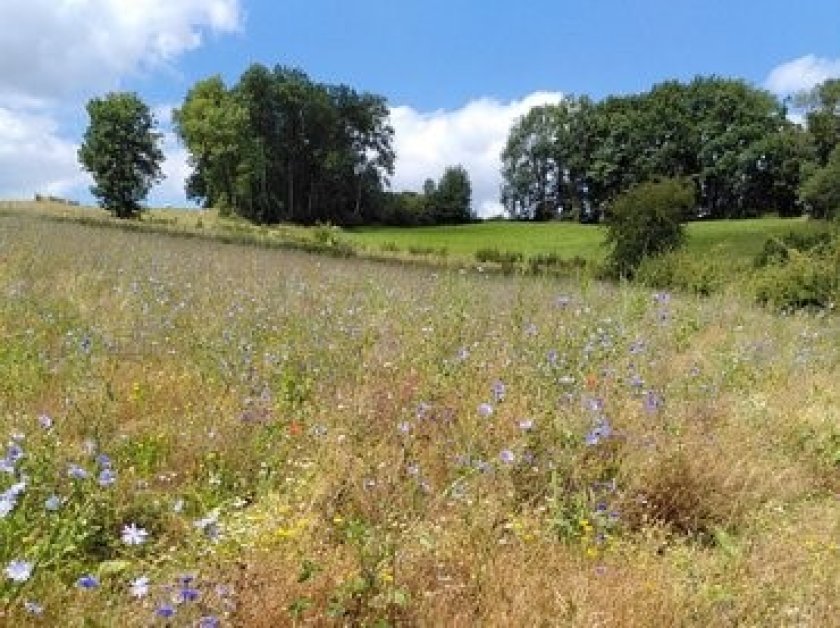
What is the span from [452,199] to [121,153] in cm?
3956

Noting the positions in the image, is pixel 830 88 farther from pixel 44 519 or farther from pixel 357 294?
pixel 44 519

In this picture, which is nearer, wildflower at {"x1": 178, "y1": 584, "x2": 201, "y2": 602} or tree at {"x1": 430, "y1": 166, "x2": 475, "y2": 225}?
wildflower at {"x1": 178, "y1": 584, "x2": 201, "y2": 602}

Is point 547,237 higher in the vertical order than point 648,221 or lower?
lower

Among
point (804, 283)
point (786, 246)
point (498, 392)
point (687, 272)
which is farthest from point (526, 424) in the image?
point (786, 246)

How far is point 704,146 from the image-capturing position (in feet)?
257


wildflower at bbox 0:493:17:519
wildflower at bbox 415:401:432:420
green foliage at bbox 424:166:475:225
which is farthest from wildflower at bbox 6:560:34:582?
green foliage at bbox 424:166:475:225

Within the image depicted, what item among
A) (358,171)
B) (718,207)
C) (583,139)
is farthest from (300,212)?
(718,207)

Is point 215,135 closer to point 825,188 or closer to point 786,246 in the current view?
point 825,188

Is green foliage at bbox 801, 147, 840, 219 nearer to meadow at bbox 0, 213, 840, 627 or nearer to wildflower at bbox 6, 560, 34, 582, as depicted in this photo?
meadow at bbox 0, 213, 840, 627

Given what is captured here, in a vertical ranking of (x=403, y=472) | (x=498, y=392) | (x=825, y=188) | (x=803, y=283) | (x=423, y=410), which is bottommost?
(x=803, y=283)

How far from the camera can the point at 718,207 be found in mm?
79188

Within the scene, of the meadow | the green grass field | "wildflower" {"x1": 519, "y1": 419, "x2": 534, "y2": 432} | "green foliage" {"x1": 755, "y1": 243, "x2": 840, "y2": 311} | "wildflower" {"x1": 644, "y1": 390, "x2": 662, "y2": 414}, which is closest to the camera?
the meadow

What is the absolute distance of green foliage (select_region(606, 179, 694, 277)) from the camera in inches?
1232

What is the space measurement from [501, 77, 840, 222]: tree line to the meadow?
201 ft
